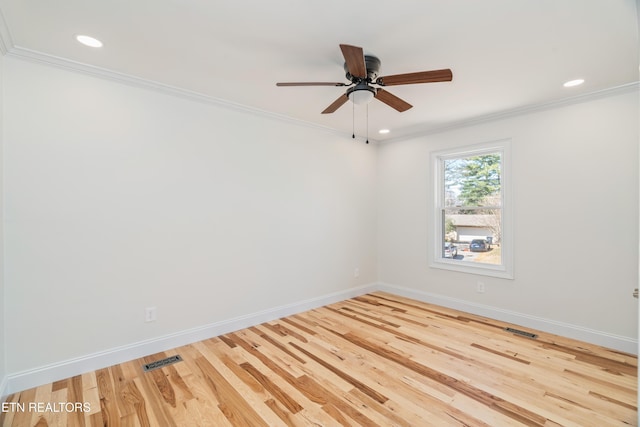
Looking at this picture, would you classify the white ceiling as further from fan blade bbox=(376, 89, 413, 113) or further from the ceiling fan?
fan blade bbox=(376, 89, 413, 113)

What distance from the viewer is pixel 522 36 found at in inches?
81.7

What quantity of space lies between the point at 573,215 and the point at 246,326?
147 inches

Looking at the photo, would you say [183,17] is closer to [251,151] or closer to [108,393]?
[251,151]

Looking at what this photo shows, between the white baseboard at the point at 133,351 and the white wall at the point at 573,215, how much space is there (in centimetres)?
247

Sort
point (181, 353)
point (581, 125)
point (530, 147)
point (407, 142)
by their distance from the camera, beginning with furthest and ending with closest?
point (407, 142)
point (530, 147)
point (581, 125)
point (181, 353)

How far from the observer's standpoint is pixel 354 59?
1.92 meters

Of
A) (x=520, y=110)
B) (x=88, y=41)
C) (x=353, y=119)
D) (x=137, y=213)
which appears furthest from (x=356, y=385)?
(x=520, y=110)

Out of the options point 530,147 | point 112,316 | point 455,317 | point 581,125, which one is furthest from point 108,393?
point 581,125

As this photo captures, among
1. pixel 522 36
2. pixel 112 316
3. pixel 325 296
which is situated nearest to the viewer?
pixel 522 36

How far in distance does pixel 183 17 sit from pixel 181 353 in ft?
9.05

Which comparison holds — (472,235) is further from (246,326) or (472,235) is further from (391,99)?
(246,326)

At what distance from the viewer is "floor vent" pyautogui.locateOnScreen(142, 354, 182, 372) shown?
258cm

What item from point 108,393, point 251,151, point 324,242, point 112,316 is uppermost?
point 251,151

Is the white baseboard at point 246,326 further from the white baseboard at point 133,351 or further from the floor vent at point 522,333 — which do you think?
the floor vent at point 522,333
